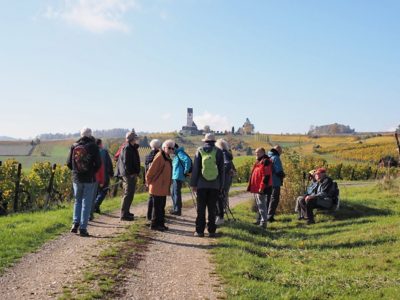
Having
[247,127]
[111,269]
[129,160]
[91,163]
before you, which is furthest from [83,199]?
[247,127]

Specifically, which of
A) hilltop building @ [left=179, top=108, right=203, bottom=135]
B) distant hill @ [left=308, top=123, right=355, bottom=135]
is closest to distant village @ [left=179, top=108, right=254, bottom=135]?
hilltop building @ [left=179, top=108, right=203, bottom=135]

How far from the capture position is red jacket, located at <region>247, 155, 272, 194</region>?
1211 centimetres

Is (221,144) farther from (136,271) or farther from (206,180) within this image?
(136,271)

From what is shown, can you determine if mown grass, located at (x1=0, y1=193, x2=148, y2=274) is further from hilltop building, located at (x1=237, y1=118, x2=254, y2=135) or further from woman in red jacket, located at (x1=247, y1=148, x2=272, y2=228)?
hilltop building, located at (x1=237, y1=118, x2=254, y2=135)

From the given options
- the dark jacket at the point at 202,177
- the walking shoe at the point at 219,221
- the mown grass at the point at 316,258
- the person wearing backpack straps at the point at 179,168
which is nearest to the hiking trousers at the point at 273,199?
the mown grass at the point at 316,258

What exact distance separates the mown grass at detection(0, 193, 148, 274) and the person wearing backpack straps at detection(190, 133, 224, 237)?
286 centimetres

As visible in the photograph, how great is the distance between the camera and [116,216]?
12734 millimetres

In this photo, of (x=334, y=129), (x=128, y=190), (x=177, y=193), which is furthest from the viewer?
(x=334, y=129)

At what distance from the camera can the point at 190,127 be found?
9362cm

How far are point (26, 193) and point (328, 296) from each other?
47.8ft

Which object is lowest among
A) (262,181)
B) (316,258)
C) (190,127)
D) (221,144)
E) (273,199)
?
(316,258)

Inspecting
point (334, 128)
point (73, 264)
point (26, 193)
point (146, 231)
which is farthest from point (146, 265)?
point (334, 128)

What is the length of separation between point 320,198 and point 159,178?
17.4 ft

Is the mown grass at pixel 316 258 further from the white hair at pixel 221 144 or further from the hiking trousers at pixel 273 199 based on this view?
the white hair at pixel 221 144
